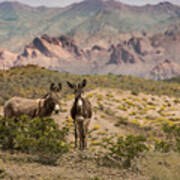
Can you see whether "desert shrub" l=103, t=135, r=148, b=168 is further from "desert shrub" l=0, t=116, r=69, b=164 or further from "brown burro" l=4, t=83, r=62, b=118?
"brown burro" l=4, t=83, r=62, b=118

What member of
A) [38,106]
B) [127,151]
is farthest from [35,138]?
[127,151]

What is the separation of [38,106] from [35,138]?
295 cm

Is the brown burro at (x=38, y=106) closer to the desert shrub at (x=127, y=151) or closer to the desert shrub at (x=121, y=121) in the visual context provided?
the desert shrub at (x=127, y=151)

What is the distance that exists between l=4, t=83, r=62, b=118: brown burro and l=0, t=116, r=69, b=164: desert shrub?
162cm

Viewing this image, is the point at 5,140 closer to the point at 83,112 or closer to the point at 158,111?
the point at 83,112

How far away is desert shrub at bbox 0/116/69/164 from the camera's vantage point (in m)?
10.7

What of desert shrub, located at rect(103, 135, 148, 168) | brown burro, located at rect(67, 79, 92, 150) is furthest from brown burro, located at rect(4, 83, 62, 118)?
desert shrub, located at rect(103, 135, 148, 168)

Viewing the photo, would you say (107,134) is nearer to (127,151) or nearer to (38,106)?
(38,106)

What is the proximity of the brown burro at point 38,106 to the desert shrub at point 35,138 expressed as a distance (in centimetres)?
162

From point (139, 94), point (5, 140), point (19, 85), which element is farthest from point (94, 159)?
point (19, 85)

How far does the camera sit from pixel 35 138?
11977mm

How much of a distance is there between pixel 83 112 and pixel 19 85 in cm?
3136

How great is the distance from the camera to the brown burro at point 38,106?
14359 mm

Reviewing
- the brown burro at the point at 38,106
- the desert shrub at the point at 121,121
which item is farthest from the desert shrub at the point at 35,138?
the desert shrub at the point at 121,121
